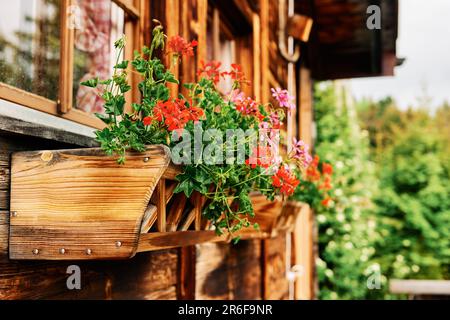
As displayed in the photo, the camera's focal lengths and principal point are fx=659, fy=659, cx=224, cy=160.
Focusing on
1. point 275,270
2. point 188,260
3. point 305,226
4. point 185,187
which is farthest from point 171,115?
point 305,226

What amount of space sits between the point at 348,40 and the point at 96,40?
4.81 m

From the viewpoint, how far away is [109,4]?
262cm

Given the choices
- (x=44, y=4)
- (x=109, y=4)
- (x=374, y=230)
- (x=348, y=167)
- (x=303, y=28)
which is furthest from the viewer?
(x=374, y=230)

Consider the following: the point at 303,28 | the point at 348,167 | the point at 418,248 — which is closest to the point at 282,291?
the point at 303,28

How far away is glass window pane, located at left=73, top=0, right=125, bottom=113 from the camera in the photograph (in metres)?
2.49

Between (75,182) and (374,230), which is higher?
(75,182)

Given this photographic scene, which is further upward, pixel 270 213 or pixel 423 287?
pixel 270 213

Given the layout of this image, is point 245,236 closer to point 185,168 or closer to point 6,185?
point 185,168

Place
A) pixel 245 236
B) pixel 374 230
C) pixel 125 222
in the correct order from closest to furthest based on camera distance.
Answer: pixel 125 222 → pixel 245 236 → pixel 374 230

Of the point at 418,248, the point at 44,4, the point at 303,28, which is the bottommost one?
the point at 418,248

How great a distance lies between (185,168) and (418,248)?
27.7 ft

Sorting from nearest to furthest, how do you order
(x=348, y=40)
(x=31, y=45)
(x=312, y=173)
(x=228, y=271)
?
(x=31, y=45)
(x=228, y=271)
(x=312, y=173)
(x=348, y=40)

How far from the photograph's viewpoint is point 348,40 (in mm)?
7008

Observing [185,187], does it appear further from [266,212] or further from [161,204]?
[266,212]
